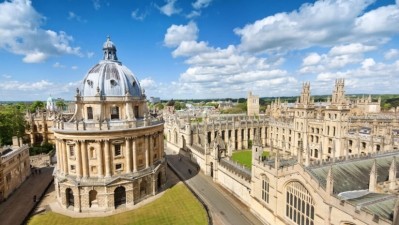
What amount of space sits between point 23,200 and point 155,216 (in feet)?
70.5

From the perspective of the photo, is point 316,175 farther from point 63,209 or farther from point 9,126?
point 9,126

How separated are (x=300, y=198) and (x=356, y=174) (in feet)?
21.7

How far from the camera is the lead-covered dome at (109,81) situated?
35500mm

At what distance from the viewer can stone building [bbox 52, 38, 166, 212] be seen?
3238 cm

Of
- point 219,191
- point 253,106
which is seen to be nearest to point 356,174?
point 219,191

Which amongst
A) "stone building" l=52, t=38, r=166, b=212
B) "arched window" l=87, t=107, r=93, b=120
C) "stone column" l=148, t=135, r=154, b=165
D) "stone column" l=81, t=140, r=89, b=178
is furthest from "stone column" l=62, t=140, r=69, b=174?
"stone column" l=148, t=135, r=154, b=165

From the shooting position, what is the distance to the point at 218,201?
114 feet

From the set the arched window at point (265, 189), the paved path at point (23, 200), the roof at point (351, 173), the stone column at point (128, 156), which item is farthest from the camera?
the stone column at point (128, 156)

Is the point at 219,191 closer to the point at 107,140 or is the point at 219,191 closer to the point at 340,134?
the point at 107,140

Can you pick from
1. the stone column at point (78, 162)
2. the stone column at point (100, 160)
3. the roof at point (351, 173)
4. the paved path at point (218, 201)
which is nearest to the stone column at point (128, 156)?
the stone column at point (100, 160)

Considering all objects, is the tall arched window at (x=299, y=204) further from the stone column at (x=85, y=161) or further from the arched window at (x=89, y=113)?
the arched window at (x=89, y=113)

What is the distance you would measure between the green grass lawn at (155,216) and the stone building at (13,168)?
10763 millimetres

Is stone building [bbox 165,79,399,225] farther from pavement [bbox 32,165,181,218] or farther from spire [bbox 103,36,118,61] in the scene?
spire [bbox 103,36,118,61]

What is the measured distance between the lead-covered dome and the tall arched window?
25.2 meters
